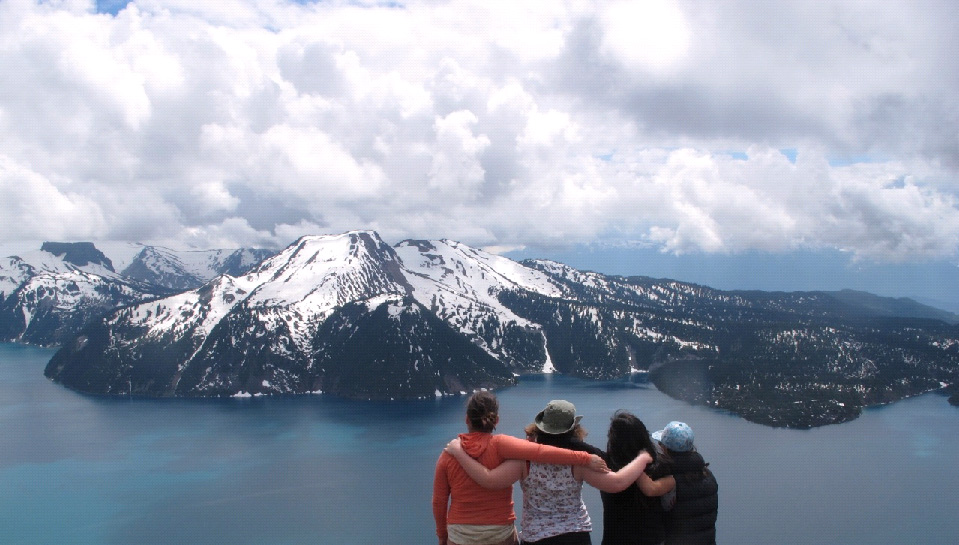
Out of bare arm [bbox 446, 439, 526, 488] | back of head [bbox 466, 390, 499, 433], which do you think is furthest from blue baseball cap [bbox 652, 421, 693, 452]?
back of head [bbox 466, 390, 499, 433]

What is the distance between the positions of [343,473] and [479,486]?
9581cm

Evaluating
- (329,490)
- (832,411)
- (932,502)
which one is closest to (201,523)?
(329,490)

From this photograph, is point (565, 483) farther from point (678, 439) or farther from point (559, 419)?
point (678, 439)

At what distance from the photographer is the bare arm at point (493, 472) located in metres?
8.98

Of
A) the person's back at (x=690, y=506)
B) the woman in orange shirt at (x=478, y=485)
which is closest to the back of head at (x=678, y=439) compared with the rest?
the person's back at (x=690, y=506)

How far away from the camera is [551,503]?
31.1ft

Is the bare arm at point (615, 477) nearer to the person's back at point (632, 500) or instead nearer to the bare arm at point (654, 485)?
the bare arm at point (654, 485)

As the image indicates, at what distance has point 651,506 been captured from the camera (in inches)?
383

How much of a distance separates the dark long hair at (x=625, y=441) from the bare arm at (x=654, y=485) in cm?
36

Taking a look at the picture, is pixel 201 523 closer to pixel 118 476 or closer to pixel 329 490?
pixel 329 490

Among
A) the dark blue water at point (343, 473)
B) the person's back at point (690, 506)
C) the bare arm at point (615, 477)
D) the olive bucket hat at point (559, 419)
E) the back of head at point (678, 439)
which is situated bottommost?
the dark blue water at point (343, 473)

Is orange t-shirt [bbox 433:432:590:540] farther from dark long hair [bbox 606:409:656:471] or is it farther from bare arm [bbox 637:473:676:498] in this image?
bare arm [bbox 637:473:676:498]

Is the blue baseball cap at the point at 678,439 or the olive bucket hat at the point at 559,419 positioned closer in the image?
the olive bucket hat at the point at 559,419

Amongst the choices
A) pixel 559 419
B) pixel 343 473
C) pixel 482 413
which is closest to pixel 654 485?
pixel 559 419
